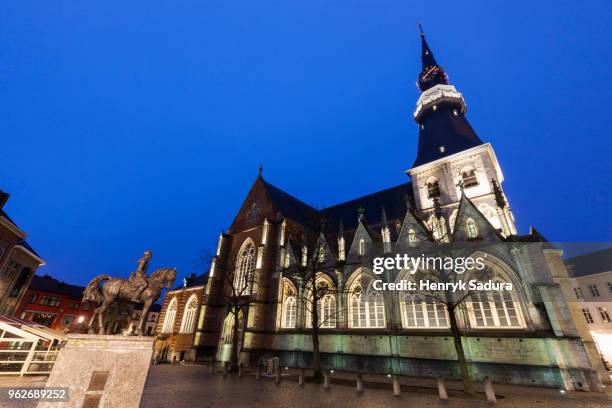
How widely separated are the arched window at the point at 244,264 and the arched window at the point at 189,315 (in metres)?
6.51

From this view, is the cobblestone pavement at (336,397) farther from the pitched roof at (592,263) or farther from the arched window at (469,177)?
the pitched roof at (592,263)

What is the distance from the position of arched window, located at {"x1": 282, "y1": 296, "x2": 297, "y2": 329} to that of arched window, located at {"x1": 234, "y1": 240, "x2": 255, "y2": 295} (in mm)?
5518

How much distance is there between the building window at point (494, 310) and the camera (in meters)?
15.5

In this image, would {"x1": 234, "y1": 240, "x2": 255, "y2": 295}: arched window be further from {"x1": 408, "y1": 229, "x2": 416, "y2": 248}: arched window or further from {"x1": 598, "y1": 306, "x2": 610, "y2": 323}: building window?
{"x1": 598, "y1": 306, "x2": 610, "y2": 323}: building window

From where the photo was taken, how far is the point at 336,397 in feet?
34.2

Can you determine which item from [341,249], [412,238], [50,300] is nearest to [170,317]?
[341,249]

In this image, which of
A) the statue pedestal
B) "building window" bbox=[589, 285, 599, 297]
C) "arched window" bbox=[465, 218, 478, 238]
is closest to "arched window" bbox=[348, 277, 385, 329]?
"arched window" bbox=[465, 218, 478, 238]

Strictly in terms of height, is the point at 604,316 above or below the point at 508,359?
above

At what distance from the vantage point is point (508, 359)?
14.5 m

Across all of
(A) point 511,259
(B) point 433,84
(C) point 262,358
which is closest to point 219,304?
(C) point 262,358

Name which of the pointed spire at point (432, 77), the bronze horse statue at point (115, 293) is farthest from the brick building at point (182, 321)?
the pointed spire at point (432, 77)

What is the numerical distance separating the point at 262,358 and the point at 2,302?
2255 centimetres

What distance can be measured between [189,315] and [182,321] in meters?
0.96

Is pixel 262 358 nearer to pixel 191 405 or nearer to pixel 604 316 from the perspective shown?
pixel 191 405
